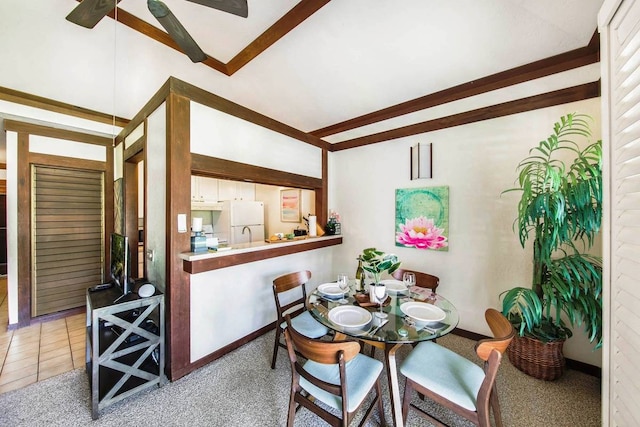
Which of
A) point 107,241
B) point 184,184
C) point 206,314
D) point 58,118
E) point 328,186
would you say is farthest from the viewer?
point 328,186

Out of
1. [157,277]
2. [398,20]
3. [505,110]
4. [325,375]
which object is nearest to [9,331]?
[157,277]

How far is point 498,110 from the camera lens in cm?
246

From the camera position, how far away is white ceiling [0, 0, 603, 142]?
1603 millimetres

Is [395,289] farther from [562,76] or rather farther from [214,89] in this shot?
[214,89]

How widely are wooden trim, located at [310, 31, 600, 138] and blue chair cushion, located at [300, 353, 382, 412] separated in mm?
2588

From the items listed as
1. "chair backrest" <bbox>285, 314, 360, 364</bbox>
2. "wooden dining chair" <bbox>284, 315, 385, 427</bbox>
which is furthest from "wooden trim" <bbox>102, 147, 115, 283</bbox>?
"chair backrest" <bbox>285, 314, 360, 364</bbox>

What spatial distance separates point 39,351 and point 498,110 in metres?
5.40

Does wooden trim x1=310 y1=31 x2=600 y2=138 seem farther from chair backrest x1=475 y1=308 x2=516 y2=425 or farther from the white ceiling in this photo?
chair backrest x1=475 y1=308 x2=516 y2=425

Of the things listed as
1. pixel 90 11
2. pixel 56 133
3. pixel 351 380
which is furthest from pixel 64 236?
pixel 351 380

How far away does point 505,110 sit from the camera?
7.94 feet

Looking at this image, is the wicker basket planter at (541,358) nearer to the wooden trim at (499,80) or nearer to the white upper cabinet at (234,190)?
the wooden trim at (499,80)

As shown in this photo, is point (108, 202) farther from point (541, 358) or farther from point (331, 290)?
point (541, 358)

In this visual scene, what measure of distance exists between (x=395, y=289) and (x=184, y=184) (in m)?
2.09

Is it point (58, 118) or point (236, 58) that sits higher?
point (236, 58)
